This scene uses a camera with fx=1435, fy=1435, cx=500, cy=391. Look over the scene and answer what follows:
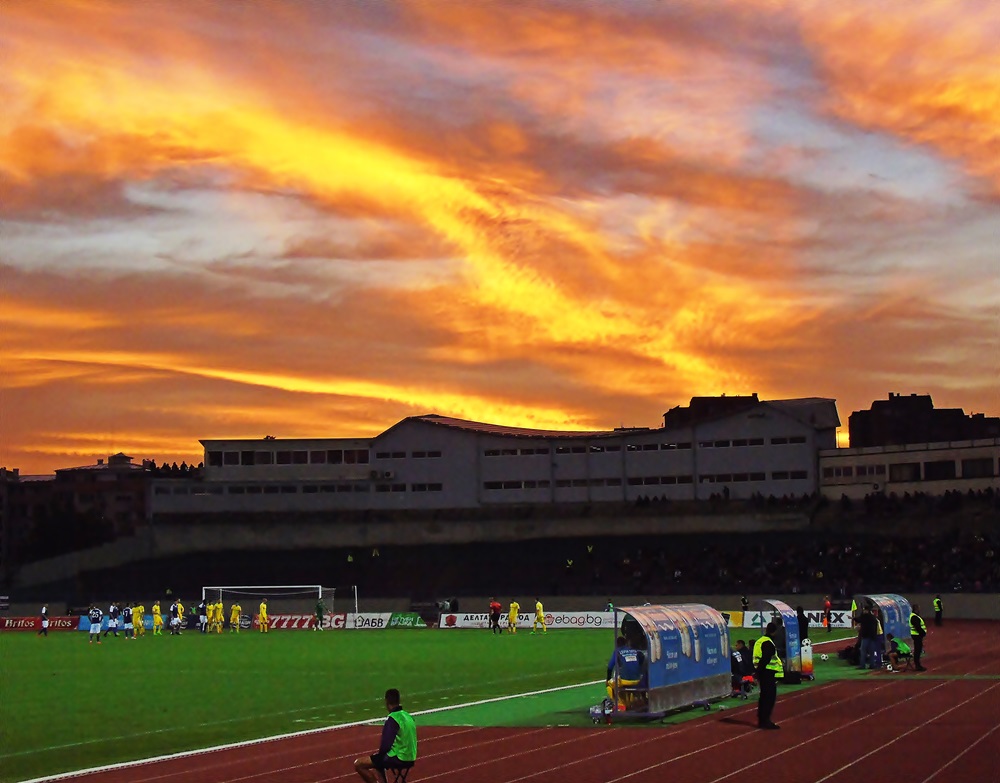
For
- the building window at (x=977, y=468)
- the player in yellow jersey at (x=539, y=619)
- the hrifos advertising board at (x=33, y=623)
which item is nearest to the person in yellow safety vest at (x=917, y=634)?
the player in yellow jersey at (x=539, y=619)

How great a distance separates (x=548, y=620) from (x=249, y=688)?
37.7m

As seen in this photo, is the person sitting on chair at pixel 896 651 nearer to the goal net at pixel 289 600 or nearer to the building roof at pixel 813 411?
the goal net at pixel 289 600

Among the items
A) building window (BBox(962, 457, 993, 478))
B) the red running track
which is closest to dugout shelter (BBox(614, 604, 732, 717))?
the red running track

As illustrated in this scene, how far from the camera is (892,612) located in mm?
41719

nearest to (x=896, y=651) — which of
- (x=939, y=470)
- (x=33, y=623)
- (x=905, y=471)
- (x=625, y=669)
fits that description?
(x=625, y=669)

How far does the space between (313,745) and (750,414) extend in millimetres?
82991

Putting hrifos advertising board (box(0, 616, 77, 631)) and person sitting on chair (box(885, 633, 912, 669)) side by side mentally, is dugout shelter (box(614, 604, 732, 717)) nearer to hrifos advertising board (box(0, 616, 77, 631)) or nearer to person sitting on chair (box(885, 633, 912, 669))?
person sitting on chair (box(885, 633, 912, 669))

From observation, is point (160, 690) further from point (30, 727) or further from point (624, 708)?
point (624, 708)

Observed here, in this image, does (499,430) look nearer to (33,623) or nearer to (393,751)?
(33,623)

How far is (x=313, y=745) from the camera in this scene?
24438 millimetres

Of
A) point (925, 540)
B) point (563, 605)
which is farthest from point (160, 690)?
point (925, 540)

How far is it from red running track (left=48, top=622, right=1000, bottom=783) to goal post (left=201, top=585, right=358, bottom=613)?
5194 cm

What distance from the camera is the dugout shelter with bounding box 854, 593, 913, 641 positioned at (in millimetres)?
40562

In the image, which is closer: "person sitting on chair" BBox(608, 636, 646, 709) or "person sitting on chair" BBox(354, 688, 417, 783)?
"person sitting on chair" BBox(354, 688, 417, 783)
